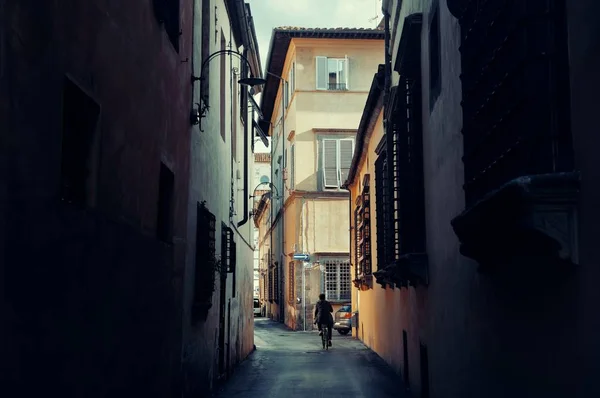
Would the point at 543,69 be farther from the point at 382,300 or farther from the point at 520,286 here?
the point at 382,300

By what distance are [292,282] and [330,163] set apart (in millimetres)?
5360

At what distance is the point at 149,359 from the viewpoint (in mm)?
8250

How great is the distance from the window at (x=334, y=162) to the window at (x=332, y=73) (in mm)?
2264

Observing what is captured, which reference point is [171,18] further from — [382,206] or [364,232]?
[364,232]

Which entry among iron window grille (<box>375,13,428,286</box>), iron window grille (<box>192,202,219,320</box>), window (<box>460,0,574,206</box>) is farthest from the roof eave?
window (<box>460,0,574,206</box>)

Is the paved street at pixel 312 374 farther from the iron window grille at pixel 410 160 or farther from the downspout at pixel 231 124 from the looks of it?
the downspout at pixel 231 124

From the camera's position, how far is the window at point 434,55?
9.59 m

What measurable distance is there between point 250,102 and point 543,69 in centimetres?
1823

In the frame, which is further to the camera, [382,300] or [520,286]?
[382,300]

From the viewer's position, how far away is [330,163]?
109 ft

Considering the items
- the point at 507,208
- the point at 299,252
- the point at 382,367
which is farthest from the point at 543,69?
the point at 299,252

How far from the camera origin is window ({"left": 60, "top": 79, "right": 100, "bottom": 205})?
18.4ft

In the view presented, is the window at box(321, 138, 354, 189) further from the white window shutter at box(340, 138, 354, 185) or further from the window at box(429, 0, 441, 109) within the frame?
the window at box(429, 0, 441, 109)

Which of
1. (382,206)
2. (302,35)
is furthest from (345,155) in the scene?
(382,206)
